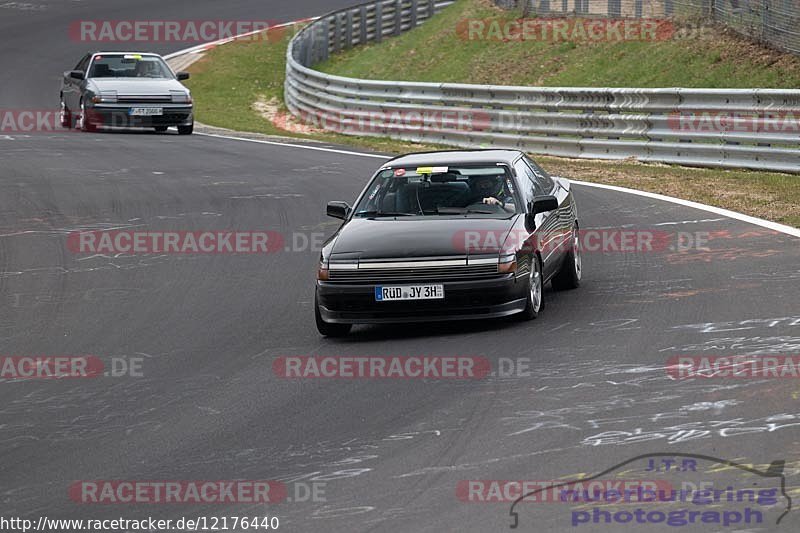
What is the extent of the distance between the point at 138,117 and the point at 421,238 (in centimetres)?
1710

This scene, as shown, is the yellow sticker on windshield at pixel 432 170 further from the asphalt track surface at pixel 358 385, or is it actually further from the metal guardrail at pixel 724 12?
the metal guardrail at pixel 724 12

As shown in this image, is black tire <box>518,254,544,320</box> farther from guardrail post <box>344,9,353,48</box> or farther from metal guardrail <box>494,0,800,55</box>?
guardrail post <box>344,9,353,48</box>

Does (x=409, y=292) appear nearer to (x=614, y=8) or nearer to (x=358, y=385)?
(x=358, y=385)

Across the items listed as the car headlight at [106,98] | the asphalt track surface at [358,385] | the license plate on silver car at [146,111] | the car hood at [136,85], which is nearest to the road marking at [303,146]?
the license plate on silver car at [146,111]

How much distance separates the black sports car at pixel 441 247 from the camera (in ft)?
34.1

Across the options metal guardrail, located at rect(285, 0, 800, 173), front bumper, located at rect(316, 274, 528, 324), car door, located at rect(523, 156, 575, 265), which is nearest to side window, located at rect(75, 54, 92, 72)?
metal guardrail, located at rect(285, 0, 800, 173)

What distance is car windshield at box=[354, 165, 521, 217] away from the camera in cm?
1135

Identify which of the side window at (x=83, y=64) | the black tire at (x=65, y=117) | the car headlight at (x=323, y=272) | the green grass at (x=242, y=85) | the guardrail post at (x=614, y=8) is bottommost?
the green grass at (x=242, y=85)

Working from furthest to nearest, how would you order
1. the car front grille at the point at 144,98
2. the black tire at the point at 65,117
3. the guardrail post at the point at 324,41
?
the guardrail post at the point at 324,41 → the black tire at the point at 65,117 → the car front grille at the point at 144,98

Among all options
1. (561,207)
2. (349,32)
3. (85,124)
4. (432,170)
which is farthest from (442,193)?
(349,32)

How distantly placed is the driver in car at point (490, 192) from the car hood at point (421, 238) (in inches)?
10.6

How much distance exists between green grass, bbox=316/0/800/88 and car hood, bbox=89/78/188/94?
24.7 feet

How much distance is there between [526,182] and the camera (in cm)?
1188

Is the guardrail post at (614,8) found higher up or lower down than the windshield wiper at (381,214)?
lower down
